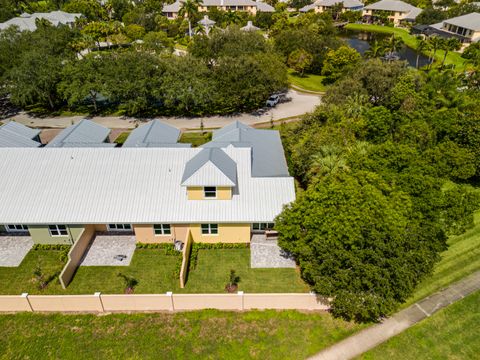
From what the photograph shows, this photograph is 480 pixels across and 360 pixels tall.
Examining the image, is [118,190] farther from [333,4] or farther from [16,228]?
[333,4]

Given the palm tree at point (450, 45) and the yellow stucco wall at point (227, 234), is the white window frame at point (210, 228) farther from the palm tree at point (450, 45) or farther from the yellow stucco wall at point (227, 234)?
the palm tree at point (450, 45)

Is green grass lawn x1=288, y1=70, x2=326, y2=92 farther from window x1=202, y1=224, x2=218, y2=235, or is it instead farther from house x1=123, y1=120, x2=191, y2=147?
window x1=202, y1=224, x2=218, y2=235

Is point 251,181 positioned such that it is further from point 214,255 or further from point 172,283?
point 172,283

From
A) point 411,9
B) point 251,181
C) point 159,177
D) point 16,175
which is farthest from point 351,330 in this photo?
point 411,9

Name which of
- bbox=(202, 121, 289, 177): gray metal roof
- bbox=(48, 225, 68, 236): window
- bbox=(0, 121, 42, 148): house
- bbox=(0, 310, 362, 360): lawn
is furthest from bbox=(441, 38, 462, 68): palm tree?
bbox=(48, 225, 68, 236): window

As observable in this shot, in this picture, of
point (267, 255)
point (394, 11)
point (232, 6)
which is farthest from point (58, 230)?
point (394, 11)
